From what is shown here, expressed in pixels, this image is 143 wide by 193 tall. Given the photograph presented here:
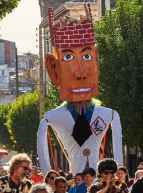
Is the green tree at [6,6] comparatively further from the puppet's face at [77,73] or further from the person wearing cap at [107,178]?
the person wearing cap at [107,178]

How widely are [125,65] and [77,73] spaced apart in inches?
280

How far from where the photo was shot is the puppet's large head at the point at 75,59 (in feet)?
31.5

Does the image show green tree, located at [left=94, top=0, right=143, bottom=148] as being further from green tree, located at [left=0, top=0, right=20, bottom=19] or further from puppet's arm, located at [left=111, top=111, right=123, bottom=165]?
puppet's arm, located at [left=111, top=111, right=123, bottom=165]

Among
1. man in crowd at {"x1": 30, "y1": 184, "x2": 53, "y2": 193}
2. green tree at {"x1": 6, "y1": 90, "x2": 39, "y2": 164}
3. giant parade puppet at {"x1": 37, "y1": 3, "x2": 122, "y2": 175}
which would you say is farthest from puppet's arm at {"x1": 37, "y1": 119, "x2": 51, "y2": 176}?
green tree at {"x1": 6, "y1": 90, "x2": 39, "y2": 164}

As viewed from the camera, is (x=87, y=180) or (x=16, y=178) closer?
(x=16, y=178)

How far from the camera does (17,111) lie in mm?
38000

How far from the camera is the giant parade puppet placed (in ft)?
31.2

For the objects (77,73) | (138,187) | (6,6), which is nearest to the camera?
(138,187)

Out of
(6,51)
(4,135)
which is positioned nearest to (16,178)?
(4,135)

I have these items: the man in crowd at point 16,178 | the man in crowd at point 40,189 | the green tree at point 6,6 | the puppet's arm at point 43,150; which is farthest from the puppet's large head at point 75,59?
the man in crowd at point 40,189

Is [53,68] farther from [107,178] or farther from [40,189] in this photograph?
[40,189]

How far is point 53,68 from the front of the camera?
10078mm

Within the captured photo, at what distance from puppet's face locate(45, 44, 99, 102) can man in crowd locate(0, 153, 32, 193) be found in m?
3.49

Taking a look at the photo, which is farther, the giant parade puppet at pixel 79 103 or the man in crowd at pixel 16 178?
the giant parade puppet at pixel 79 103
